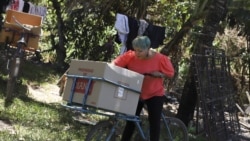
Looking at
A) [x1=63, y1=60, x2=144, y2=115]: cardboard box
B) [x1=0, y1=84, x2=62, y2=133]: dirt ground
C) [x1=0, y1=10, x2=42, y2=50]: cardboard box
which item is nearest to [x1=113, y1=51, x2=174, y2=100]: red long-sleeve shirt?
[x1=63, y1=60, x2=144, y2=115]: cardboard box

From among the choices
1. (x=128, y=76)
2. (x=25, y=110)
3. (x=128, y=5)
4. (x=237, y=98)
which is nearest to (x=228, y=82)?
(x=128, y=5)

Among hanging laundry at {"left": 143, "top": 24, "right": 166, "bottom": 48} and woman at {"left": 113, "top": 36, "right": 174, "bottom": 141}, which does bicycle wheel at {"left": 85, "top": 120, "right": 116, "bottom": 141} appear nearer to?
woman at {"left": 113, "top": 36, "right": 174, "bottom": 141}

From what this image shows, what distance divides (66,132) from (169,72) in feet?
6.95

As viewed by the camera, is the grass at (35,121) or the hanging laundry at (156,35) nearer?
the grass at (35,121)

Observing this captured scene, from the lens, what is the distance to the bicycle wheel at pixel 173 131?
680cm

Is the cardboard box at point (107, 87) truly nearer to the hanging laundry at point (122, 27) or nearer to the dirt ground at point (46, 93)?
the hanging laundry at point (122, 27)

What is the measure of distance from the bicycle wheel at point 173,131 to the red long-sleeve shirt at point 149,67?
0.79 m

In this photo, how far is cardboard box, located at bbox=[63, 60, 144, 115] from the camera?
17.6 feet

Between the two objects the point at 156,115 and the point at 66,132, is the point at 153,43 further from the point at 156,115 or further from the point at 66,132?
the point at 156,115

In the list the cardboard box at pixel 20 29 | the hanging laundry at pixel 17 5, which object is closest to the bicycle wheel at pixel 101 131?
the cardboard box at pixel 20 29

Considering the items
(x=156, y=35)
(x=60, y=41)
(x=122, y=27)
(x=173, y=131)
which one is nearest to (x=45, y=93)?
(x=122, y=27)

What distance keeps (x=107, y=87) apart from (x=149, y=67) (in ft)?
2.74

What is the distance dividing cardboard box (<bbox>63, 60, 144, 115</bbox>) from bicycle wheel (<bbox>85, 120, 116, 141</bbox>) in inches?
14.9

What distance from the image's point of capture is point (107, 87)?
539cm
